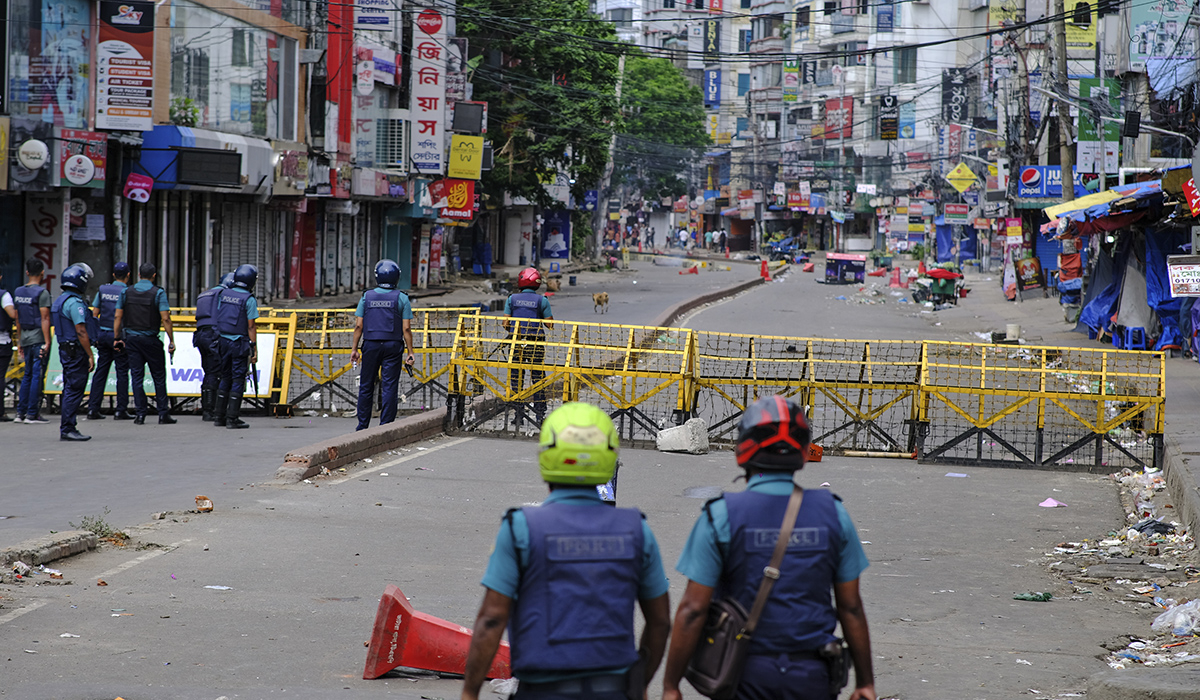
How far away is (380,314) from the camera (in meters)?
13.6

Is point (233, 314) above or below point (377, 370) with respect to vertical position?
above

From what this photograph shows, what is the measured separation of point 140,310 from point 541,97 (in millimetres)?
37564

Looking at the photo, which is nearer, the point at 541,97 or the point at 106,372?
the point at 106,372

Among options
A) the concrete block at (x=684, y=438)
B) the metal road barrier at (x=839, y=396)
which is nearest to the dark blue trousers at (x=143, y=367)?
the metal road barrier at (x=839, y=396)

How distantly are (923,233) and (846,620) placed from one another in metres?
90.4

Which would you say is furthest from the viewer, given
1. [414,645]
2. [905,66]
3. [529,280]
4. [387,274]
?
[905,66]

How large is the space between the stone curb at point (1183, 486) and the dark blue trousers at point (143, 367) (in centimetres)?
1054

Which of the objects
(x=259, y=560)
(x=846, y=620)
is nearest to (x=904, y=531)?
(x=259, y=560)

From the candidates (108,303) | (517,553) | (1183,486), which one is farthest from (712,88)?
(517,553)

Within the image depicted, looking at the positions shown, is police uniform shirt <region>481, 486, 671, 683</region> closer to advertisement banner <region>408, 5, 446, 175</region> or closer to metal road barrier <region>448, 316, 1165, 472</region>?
metal road barrier <region>448, 316, 1165, 472</region>

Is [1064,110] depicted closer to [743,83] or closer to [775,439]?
[775,439]

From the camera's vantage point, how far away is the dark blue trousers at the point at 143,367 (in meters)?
14.9

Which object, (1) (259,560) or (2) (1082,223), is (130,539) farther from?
(2) (1082,223)

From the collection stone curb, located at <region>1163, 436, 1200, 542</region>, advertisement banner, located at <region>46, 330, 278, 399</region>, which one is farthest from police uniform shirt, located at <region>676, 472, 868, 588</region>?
advertisement banner, located at <region>46, 330, 278, 399</region>
